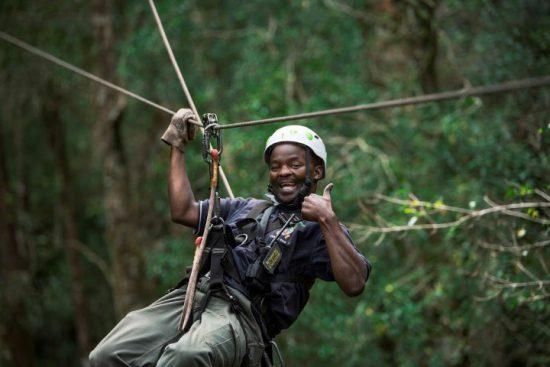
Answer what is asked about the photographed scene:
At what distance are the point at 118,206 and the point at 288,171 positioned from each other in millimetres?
6734

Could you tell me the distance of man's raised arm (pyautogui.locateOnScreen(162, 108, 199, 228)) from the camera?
4023 mm

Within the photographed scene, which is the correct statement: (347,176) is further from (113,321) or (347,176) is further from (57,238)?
(113,321)

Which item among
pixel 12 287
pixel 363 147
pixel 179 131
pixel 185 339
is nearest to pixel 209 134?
pixel 179 131

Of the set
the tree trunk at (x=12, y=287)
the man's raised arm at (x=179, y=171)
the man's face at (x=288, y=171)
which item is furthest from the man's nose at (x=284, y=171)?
the tree trunk at (x=12, y=287)

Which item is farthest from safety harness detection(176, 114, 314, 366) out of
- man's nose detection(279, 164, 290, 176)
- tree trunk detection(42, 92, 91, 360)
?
tree trunk detection(42, 92, 91, 360)

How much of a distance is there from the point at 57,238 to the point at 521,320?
9.86 meters

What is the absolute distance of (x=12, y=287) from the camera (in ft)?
41.2

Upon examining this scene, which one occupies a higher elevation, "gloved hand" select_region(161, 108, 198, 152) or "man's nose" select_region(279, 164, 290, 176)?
"gloved hand" select_region(161, 108, 198, 152)

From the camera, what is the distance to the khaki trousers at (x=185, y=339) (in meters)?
3.39

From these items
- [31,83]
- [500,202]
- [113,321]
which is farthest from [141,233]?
[500,202]

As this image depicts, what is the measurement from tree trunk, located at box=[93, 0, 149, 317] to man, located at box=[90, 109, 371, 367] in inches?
249

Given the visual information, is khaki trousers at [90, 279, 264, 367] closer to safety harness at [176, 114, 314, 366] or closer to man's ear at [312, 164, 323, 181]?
safety harness at [176, 114, 314, 366]

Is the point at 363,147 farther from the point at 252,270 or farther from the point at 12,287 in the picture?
the point at 12,287

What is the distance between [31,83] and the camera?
457 inches
